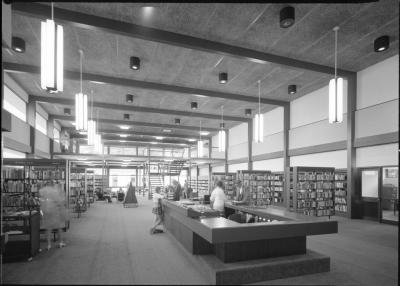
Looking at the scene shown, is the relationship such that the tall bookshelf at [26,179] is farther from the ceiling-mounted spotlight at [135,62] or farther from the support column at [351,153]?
the support column at [351,153]

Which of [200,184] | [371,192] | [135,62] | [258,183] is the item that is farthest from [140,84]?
[200,184]

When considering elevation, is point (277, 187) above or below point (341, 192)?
below

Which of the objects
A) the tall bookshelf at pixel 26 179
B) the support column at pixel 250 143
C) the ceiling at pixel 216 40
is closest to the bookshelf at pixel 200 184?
the support column at pixel 250 143

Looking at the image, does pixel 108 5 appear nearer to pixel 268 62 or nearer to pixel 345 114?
pixel 268 62

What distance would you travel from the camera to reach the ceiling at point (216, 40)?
624 cm

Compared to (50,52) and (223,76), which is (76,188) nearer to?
(223,76)

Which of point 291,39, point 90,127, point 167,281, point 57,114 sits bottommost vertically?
point 167,281

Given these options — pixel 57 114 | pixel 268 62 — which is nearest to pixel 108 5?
pixel 268 62

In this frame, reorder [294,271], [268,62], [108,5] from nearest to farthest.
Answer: [294,271], [108,5], [268,62]

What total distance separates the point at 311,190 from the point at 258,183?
3683mm

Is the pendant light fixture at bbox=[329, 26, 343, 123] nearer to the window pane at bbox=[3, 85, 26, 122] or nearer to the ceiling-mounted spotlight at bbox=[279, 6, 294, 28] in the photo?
the ceiling-mounted spotlight at bbox=[279, 6, 294, 28]

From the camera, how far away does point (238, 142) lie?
64.9ft

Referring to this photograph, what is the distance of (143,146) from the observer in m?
27.4

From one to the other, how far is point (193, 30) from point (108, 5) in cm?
219
